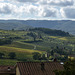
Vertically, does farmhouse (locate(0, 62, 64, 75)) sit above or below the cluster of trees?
below

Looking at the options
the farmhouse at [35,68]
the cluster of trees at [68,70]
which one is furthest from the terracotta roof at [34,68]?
the cluster of trees at [68,70]

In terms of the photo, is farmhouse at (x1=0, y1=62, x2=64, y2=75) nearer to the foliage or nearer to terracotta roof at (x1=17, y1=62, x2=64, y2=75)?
terracotta roof at (x1=17, y1=62, x2=64, y2=75)

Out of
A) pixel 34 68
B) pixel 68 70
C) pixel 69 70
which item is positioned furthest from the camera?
pixel 34 68

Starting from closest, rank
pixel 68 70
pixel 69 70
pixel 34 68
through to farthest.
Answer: pixel 69 70 < pixel 68 70 < pixel 34 68

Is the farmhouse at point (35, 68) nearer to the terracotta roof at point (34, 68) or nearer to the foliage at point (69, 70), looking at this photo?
the terracotta roof at point (34, 68)

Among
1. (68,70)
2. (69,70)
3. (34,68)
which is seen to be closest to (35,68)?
(34,68)

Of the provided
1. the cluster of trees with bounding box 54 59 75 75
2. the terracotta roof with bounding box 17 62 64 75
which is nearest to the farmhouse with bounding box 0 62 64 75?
the terracotta roof with bounding box 17 62 64 75

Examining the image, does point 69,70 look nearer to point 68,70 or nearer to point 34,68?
point 68,70

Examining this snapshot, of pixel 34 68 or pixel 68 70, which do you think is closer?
pixel 68 70

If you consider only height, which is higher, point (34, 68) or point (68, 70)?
point (68, 70)

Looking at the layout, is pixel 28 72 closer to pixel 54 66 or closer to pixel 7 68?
pixel 54 66

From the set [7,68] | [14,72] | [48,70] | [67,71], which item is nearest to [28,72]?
[48,70]

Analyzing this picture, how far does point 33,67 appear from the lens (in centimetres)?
5397

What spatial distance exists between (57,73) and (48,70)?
22.1 m
